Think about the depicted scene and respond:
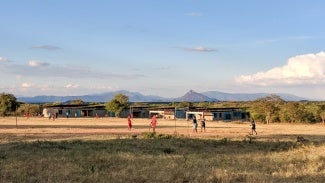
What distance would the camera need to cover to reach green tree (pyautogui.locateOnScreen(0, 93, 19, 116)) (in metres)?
99.9

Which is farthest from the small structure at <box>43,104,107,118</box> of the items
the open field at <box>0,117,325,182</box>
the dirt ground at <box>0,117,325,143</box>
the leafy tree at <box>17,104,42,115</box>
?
the open field at <box>0,117,325,182</box>

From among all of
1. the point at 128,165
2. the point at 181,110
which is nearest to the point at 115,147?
the point at 128,165

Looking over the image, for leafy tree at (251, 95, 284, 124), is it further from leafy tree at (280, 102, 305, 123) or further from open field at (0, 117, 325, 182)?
open field at (0, 117, 325, 182)

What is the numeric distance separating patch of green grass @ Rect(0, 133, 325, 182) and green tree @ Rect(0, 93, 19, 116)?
75.9 meters

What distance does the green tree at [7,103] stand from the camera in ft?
328

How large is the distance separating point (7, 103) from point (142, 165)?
8620cm

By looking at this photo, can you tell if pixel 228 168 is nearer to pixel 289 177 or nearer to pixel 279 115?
pixel 289 177

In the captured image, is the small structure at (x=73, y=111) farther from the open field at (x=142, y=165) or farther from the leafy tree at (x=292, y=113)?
the open field at (x=142, y=165)

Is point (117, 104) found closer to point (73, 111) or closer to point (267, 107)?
point (73, 111)

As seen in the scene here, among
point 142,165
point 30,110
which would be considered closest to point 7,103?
point 30,110

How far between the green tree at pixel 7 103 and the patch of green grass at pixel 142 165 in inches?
2987

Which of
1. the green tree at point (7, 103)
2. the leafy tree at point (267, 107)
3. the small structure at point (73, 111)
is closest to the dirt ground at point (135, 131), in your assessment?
the leafy tree at point (267, 107)

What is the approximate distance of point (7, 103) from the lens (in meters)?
101

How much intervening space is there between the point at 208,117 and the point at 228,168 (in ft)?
262
